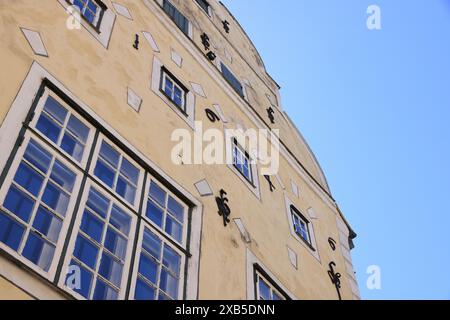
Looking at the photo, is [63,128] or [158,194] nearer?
[63,128]

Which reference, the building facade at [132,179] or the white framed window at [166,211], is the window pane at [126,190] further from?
the white framed window at [166,211]

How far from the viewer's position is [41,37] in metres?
5.37

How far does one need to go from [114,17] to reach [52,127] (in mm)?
2667

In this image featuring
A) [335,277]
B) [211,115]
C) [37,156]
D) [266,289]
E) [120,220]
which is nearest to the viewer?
[37,156]

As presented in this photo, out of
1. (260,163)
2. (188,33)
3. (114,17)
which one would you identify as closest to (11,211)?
(114,17)

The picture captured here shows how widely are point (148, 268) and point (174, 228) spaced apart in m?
0.76

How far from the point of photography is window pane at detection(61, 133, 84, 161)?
4.76m

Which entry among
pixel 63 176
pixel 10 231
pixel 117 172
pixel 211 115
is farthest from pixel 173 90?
pixel 10 231

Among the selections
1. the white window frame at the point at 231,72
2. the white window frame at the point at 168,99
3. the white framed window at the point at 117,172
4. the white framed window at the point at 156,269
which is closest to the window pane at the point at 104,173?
the white framed window at the point at 117,172

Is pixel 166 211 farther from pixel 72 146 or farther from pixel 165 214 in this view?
pixel 72 146

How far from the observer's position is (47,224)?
4.03 metres

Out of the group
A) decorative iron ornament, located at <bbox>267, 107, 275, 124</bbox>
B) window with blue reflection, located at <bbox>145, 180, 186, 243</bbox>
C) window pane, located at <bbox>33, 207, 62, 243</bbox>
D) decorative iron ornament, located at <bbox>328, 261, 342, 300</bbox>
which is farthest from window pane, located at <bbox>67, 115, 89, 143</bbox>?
decorative iron ornament, located at <bbox>267, 107, 275, 124</bbox>
